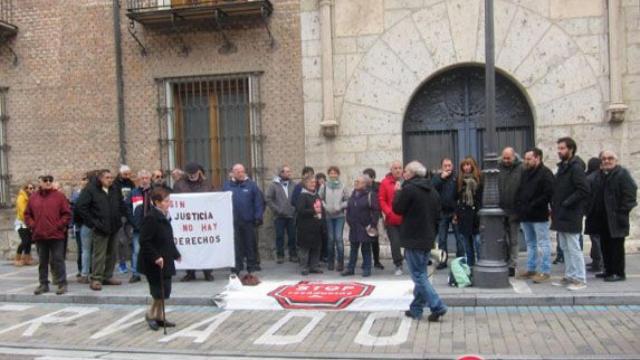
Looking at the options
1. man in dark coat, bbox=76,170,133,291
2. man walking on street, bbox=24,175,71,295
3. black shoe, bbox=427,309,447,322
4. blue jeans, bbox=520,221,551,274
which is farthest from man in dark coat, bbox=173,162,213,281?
blue jeans, bbox=520,221,551,274

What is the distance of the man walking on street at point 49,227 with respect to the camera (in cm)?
964

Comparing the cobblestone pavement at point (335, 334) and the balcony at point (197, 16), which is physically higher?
the balcony at point (197, 16)

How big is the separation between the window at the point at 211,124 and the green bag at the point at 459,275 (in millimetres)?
5351

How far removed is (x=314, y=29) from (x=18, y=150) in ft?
23.3

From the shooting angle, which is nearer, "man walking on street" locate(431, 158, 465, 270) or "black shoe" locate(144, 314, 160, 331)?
"black shoe" locate(144, 314, 160, 331)

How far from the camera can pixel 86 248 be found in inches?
426

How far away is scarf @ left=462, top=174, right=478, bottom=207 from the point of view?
396 inches

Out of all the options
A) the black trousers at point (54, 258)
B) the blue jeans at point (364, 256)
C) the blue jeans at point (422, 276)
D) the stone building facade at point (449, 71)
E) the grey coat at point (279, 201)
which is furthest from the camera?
the grey coat at point (279, 201)

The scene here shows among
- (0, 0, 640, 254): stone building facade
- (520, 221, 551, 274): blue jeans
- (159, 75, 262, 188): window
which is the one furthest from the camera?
(159, 75, 262, 188): window

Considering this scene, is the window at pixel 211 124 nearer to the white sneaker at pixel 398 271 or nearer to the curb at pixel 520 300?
the white sneaker at pixel 398 271

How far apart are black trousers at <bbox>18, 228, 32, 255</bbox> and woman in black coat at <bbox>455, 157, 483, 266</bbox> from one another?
859 centimetres

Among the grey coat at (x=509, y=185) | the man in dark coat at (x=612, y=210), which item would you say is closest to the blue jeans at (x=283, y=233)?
the grey coat at (x=509, y=185)

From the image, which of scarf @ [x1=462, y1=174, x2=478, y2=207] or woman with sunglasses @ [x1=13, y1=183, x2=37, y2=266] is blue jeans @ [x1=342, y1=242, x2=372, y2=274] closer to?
scarf @ [x1=462, y1=174, x2=478, y2=207]

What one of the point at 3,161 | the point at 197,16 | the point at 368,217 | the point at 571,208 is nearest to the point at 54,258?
the point at 368,217
